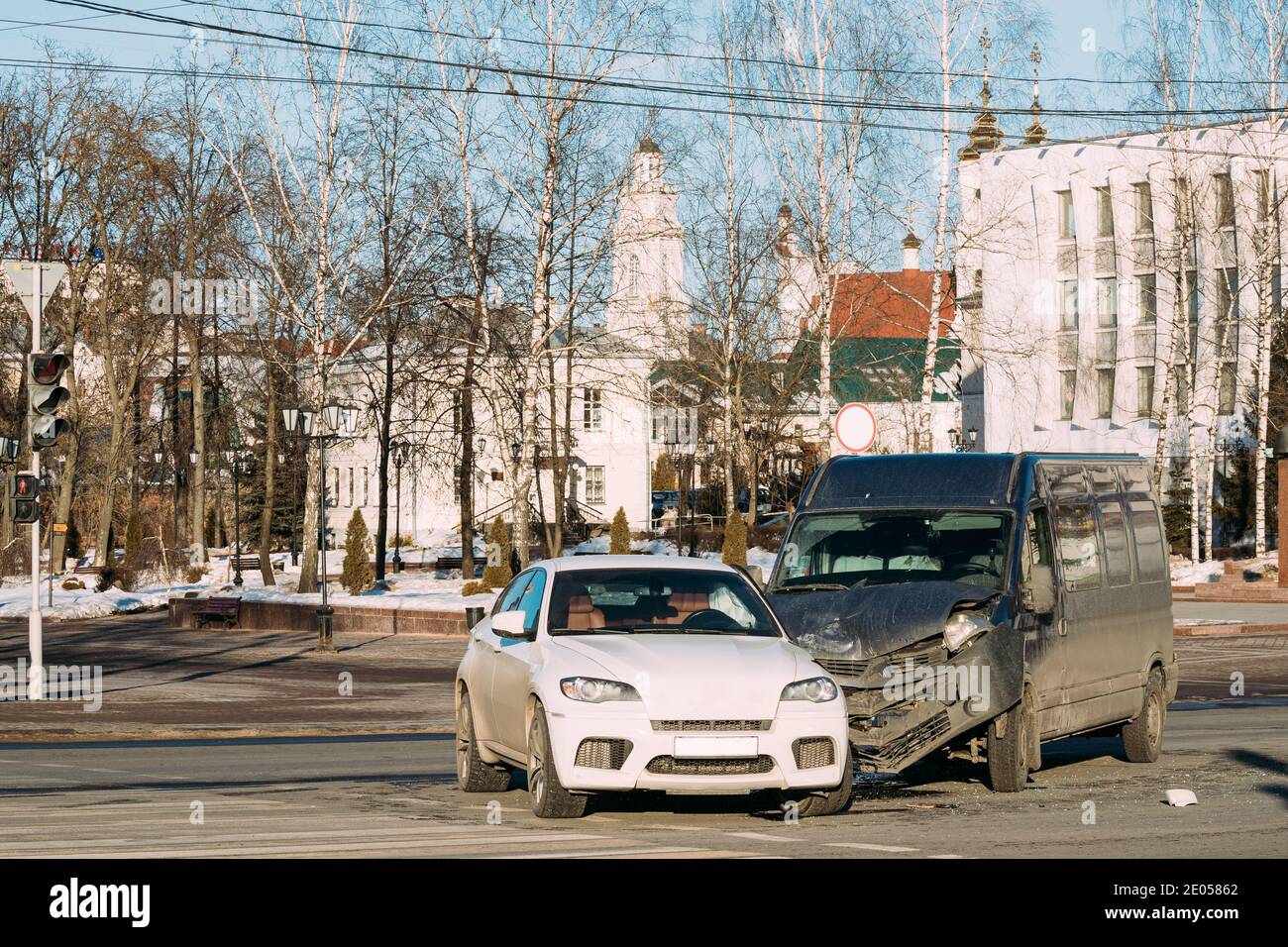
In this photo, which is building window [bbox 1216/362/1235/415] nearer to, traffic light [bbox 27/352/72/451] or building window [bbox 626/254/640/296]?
building window [bbox 626/254/640/296]

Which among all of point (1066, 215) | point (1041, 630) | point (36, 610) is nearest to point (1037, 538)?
point (1041, 630)

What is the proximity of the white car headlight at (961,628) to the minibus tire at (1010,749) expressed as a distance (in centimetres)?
68

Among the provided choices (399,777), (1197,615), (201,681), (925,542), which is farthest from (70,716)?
(1197,615)

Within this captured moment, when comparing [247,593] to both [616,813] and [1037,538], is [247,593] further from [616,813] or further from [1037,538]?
[616,813]

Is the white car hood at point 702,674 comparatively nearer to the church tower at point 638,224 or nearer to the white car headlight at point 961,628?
the white car headlight at point 961,628

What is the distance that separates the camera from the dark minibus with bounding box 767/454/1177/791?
39.7ft

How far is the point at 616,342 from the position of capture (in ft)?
136

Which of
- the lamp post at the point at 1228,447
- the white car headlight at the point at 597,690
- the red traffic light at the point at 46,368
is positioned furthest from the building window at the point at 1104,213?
the white car headlight at the point at 597,690

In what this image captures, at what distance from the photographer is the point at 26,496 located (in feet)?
77.0

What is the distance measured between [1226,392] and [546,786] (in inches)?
2192

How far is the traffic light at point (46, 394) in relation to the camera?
71.9 feet

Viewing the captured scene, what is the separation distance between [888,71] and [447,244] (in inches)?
456

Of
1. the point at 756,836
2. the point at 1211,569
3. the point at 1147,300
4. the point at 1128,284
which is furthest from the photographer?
the point at 1128,284
